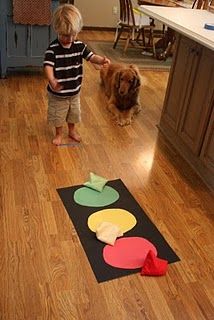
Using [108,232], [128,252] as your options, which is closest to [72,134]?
[108,232]

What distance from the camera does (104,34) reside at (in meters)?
5.84

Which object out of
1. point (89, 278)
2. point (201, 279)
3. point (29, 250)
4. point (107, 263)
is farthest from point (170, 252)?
point (29, 250)

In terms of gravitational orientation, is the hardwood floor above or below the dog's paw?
below

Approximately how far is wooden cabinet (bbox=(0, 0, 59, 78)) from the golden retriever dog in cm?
84

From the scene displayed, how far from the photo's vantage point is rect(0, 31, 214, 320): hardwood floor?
56.2 inches

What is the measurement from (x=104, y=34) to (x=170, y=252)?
16.1 ft

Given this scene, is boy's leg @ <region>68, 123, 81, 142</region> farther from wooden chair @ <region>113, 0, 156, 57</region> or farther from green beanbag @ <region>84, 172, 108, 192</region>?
wooden chair @ <region>113, 0, 156, 57</region>

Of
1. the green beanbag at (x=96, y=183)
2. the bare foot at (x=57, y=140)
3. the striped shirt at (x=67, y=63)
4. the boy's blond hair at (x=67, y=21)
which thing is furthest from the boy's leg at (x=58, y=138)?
the boy's blond hair at (x=67, y=21)

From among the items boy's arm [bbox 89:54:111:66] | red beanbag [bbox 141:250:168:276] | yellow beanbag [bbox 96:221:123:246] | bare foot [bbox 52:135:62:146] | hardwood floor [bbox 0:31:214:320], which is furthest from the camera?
bare foot [bbox 52:135:62:146]

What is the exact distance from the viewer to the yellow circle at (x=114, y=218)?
5.99 ft

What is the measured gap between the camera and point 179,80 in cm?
254

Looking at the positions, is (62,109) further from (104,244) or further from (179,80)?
(104,244)

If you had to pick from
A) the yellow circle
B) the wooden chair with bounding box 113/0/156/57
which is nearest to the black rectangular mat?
the yellow circle

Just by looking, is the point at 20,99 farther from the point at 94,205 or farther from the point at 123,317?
the point at 123,317
